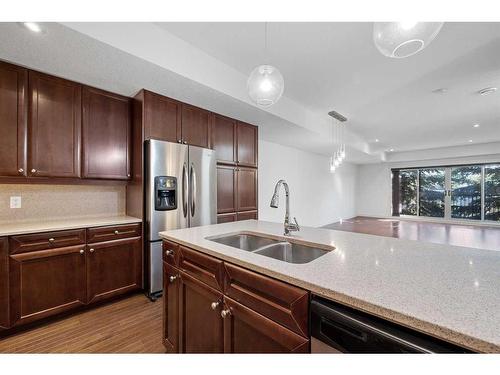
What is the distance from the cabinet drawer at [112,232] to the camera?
2201 mm

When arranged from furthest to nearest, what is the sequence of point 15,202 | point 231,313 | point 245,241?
point 15,202 → point 245,241 → point 231,313

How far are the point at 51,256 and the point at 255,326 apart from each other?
6.84 feet

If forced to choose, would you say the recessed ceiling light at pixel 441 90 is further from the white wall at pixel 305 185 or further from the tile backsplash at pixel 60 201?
the tile backsplash at pixel 60 201

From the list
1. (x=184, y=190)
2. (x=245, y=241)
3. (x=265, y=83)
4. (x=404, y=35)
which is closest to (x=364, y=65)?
(x=265, y=83)

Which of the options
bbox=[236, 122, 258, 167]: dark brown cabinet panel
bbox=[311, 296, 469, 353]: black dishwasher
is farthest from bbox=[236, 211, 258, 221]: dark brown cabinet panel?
bbox=[311, 296, 469, 353]: black dishwasher

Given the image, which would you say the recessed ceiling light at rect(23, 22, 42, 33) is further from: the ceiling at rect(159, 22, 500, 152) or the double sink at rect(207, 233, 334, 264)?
the double sink at rect(207, 233, 334, 264)

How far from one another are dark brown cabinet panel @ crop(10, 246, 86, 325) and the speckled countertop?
1.54 metres

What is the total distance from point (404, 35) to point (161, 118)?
2367 mm

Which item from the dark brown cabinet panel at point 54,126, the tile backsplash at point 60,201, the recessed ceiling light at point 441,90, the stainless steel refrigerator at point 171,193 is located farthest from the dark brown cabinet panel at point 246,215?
the recessed ceiling light at point 441,90

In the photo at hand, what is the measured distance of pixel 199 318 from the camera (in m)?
1.26

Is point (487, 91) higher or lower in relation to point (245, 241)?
higher

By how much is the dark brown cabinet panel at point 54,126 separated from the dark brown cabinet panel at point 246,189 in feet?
6.76

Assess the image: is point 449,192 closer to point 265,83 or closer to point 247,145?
point 247,145
